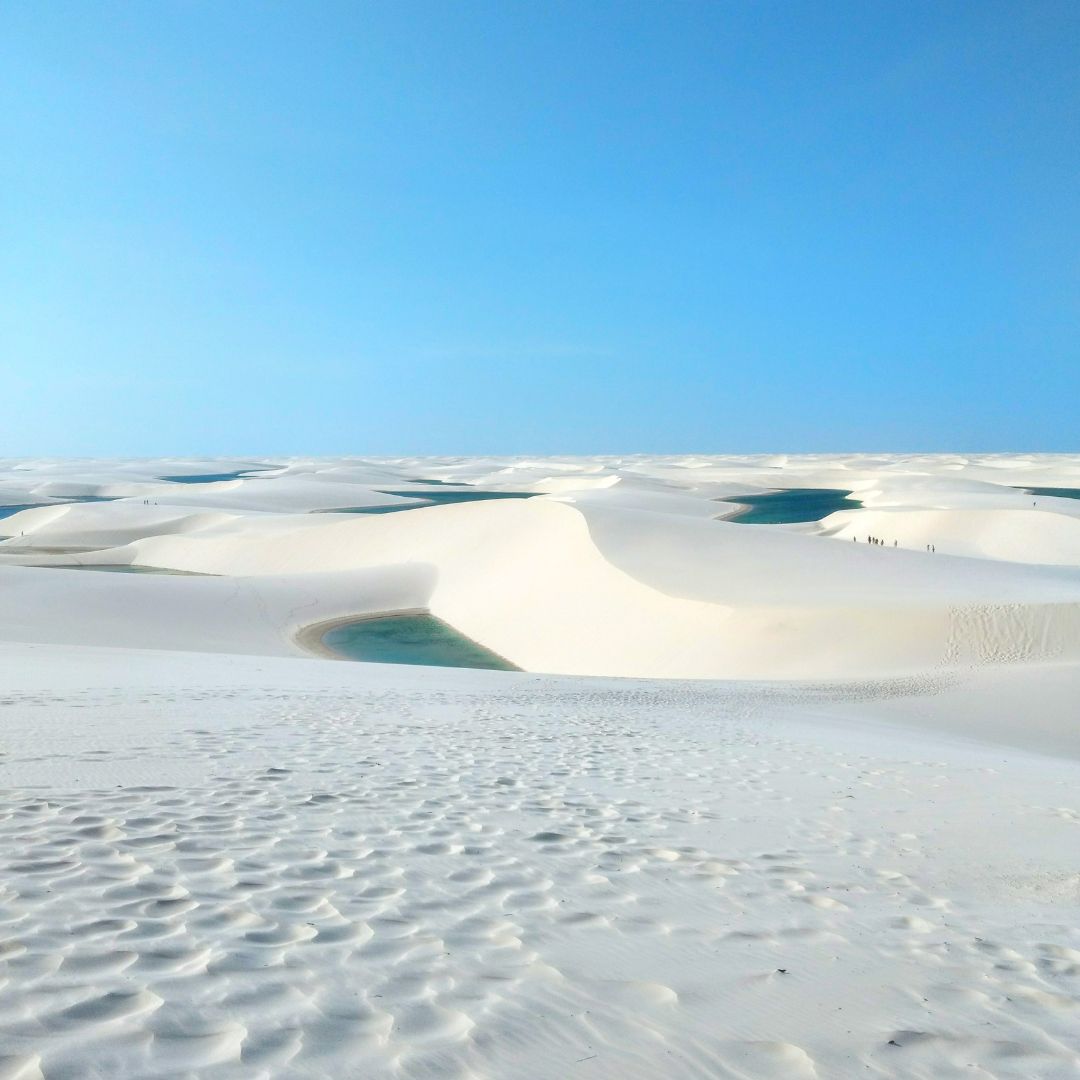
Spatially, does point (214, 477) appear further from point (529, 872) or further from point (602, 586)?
point (529, 872)

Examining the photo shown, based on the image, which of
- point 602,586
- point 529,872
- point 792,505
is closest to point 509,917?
point 529,872

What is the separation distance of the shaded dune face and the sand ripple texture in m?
10.9

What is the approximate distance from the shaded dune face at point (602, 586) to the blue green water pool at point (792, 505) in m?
8.83

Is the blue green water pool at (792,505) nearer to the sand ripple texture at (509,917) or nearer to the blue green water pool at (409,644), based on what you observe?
the blue green water pool at (409,644)

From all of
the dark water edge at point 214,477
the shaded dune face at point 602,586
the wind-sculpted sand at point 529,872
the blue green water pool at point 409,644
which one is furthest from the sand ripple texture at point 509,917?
the dark water edge at point 214,477

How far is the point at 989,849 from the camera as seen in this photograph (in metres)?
5.20

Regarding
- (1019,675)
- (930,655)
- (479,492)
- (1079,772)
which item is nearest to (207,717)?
(1079,772)

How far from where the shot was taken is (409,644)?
22938mm

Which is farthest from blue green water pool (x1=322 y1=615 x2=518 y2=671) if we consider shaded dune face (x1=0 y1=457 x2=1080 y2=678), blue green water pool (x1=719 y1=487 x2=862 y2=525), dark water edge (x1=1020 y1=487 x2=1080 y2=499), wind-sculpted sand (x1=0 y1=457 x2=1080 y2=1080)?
dark water edge (x1=1020 y1=487 x2=1080 y2=499)

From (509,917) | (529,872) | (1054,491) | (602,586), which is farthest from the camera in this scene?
(1054,491)

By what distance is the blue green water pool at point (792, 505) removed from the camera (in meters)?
60.5

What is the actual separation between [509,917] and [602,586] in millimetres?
20172

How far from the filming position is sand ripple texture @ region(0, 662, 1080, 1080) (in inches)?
101

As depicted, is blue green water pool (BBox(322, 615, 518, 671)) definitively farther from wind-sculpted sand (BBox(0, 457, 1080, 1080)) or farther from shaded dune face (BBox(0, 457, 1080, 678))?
wind-sculpted sand (BBox(0, 457, 1080, 1080))
